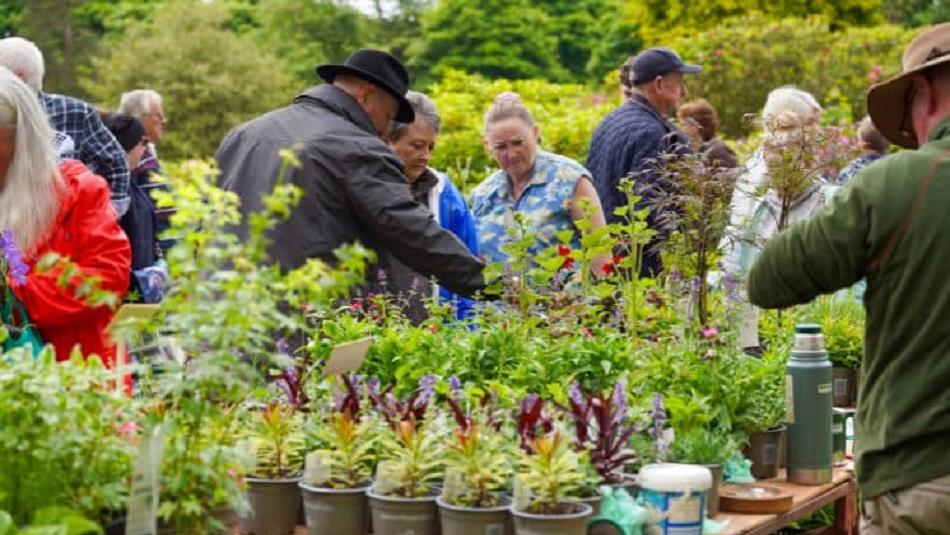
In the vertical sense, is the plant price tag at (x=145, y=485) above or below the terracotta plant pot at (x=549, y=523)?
above

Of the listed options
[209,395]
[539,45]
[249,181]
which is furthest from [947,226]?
[539,45]

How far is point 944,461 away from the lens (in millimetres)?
2928

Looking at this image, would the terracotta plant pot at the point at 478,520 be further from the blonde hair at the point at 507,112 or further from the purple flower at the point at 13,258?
the blonde hair at the point at 507,112

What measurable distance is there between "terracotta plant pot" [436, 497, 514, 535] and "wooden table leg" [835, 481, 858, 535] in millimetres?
1414

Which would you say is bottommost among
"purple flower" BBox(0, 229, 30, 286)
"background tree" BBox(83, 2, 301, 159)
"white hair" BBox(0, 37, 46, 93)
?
"purple flower" BBox(0, 229, 30, 286)

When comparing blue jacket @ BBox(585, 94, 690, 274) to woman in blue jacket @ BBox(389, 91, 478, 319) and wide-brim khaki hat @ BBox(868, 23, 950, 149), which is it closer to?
woman in blue jacket @ BBox(389, 91, 478, 319)

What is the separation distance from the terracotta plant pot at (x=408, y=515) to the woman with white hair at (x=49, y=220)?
123cm

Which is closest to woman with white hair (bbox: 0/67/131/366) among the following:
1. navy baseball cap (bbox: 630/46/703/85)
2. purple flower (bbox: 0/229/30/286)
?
purple flower (bbox: 0/229/30/286)

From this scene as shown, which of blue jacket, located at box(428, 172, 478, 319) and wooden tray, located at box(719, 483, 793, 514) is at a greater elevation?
blue jacket, located at box(428, 172, 478, 319)

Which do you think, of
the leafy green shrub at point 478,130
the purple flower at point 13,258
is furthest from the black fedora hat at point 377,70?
the leafy green shrub at point 478,130

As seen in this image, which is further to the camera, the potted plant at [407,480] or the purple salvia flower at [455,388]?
the purple salvia flower at [455,388]

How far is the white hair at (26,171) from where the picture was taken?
3.63 meters

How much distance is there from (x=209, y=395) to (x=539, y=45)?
96.0ft

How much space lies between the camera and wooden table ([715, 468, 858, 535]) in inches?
120
